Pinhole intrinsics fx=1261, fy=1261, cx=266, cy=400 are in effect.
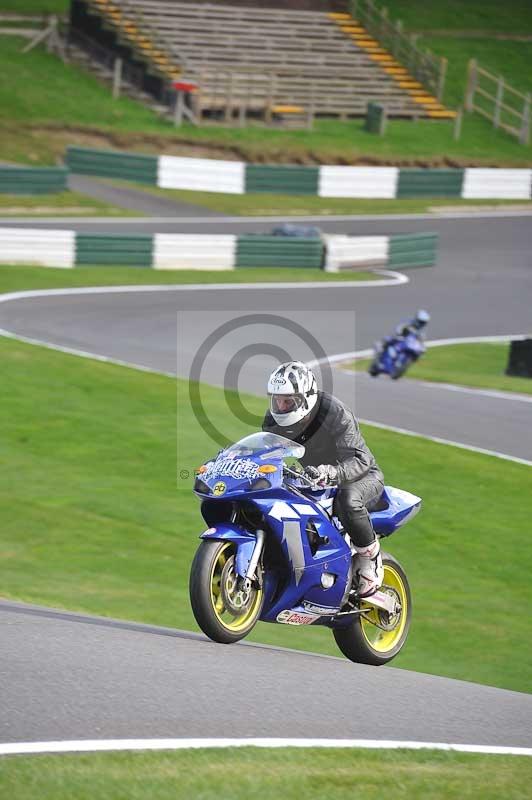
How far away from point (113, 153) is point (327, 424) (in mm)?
27785

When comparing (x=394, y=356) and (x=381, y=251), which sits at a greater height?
(x=381, y=251)

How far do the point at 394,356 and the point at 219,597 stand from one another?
13.8 m

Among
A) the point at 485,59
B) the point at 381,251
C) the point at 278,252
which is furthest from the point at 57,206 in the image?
the point at 485,59

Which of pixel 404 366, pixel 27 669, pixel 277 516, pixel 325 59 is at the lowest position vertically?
pixel 404 366

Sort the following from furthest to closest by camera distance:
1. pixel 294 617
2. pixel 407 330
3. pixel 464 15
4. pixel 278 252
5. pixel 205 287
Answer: pixel 464 15, pixel 278 252, pixel 205 287, pixel 407 330, pixel 294 617

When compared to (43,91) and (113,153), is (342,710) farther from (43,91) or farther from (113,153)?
(43,91)

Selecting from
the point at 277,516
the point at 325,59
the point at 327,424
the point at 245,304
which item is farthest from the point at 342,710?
the point at 325,59

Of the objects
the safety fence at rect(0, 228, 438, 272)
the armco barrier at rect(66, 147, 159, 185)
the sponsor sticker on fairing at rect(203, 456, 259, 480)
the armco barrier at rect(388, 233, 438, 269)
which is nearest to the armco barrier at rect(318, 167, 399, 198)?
the armco barrier at rect(66, 147, 159, 185)

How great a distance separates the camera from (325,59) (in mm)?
43469

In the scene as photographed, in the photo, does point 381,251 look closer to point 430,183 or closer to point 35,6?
point 430,183

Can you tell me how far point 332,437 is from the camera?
7703 mm

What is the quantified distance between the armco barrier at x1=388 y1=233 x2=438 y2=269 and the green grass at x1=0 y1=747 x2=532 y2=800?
2532 centimetres

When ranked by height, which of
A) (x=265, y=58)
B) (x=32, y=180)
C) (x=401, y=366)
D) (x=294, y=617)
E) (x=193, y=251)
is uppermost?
(x=265, y=58)

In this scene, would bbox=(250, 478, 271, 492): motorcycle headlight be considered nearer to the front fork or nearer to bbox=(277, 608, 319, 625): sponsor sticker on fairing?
the front fork
